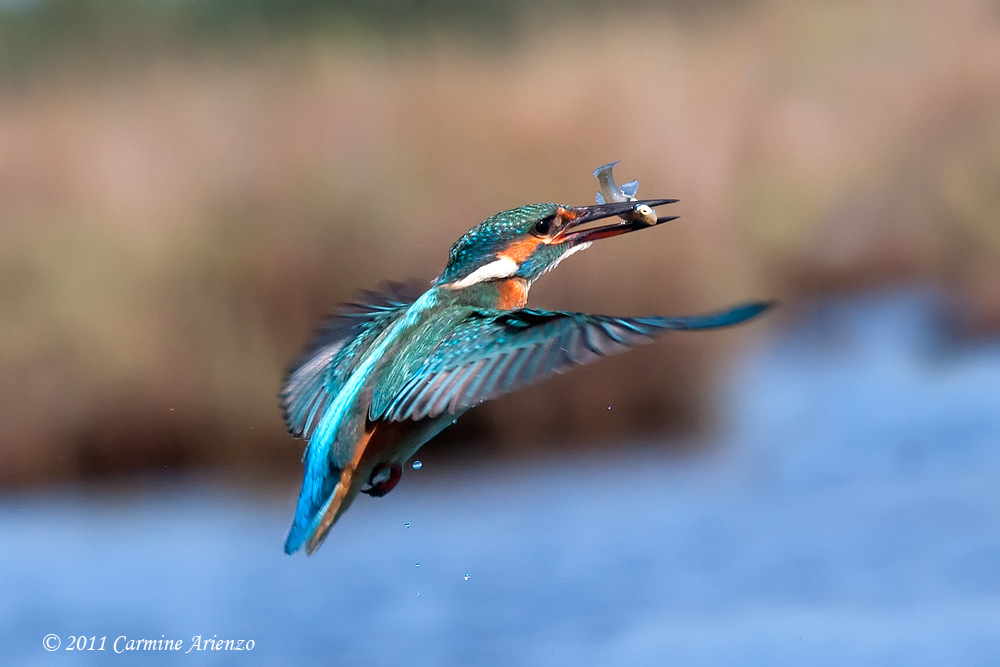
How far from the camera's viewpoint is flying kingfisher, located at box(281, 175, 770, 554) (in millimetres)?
1688

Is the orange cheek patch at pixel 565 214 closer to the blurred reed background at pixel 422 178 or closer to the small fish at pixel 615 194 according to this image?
the small fish at pixel 615 194

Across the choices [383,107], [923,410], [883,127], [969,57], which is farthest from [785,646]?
[969,57]

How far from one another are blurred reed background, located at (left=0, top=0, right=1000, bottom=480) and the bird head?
6.09 ft

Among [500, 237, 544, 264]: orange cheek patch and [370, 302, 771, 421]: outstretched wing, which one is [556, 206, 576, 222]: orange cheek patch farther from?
[370, 302, 771, 421]: outstretched wing

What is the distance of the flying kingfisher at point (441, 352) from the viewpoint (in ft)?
5.54

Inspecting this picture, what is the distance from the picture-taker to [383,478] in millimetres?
1901

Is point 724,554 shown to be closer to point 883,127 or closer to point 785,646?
point 785,646

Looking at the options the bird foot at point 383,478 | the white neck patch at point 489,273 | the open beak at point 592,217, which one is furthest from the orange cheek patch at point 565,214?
the bird foot at point 383,478

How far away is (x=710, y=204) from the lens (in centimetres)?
452

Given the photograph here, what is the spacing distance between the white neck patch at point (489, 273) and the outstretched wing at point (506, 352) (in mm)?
176

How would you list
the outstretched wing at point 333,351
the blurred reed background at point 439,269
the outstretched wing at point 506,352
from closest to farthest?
the outstretched wing at point 506,352 → the outstretched wing at point 333,351 → the blurred reed background at point 439,269

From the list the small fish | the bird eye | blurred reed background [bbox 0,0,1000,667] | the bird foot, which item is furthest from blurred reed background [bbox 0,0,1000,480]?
the bird foot

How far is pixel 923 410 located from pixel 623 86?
170cm

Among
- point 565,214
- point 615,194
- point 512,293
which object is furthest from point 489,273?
point 615,194
